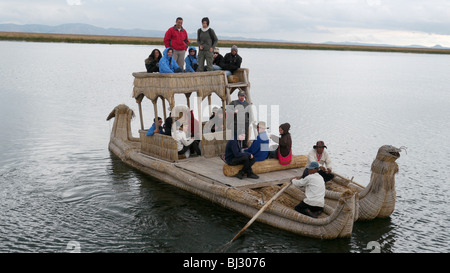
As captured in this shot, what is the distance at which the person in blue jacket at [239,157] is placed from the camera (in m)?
14.1

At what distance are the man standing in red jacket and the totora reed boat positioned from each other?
1.66m

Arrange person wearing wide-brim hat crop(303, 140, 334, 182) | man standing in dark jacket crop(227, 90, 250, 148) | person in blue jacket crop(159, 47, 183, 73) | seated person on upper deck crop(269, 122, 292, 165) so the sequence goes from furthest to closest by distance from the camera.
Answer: person in blue jacket crop(159, 47, 183, 73), man standing in dark jacket crop(227, 90, 250, 148), seated person on upper deck crop(269, 122, 292, 165), person wearing wide-brim hat crop(303, 140, 334, 182)

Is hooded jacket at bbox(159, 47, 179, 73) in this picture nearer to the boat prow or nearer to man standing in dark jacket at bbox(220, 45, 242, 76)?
man standing in dark jacket at bbox(220, 45, 242, 76)

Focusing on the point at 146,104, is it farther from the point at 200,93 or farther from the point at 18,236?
the point at 18,236

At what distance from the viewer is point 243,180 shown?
14.2m

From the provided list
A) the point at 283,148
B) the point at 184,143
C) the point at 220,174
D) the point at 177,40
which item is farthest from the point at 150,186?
the point at 177,40

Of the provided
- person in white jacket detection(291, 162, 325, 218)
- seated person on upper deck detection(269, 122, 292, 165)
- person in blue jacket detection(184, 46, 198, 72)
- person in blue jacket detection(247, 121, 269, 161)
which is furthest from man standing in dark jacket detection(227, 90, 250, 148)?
person in white jacket detection(291, 162, 325, 218)

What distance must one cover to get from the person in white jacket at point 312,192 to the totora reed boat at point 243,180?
0.83ft

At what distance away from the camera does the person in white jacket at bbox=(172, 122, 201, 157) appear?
1655 centimetres

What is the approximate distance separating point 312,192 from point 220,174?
385 centimetres

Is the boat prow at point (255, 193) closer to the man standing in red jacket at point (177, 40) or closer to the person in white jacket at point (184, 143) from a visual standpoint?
the person in white jacket at point (184, 143)

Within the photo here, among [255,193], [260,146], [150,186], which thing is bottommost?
[150,186]

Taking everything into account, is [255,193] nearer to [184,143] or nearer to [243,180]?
[243,180]

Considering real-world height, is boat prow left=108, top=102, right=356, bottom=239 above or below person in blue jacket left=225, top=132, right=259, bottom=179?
below
